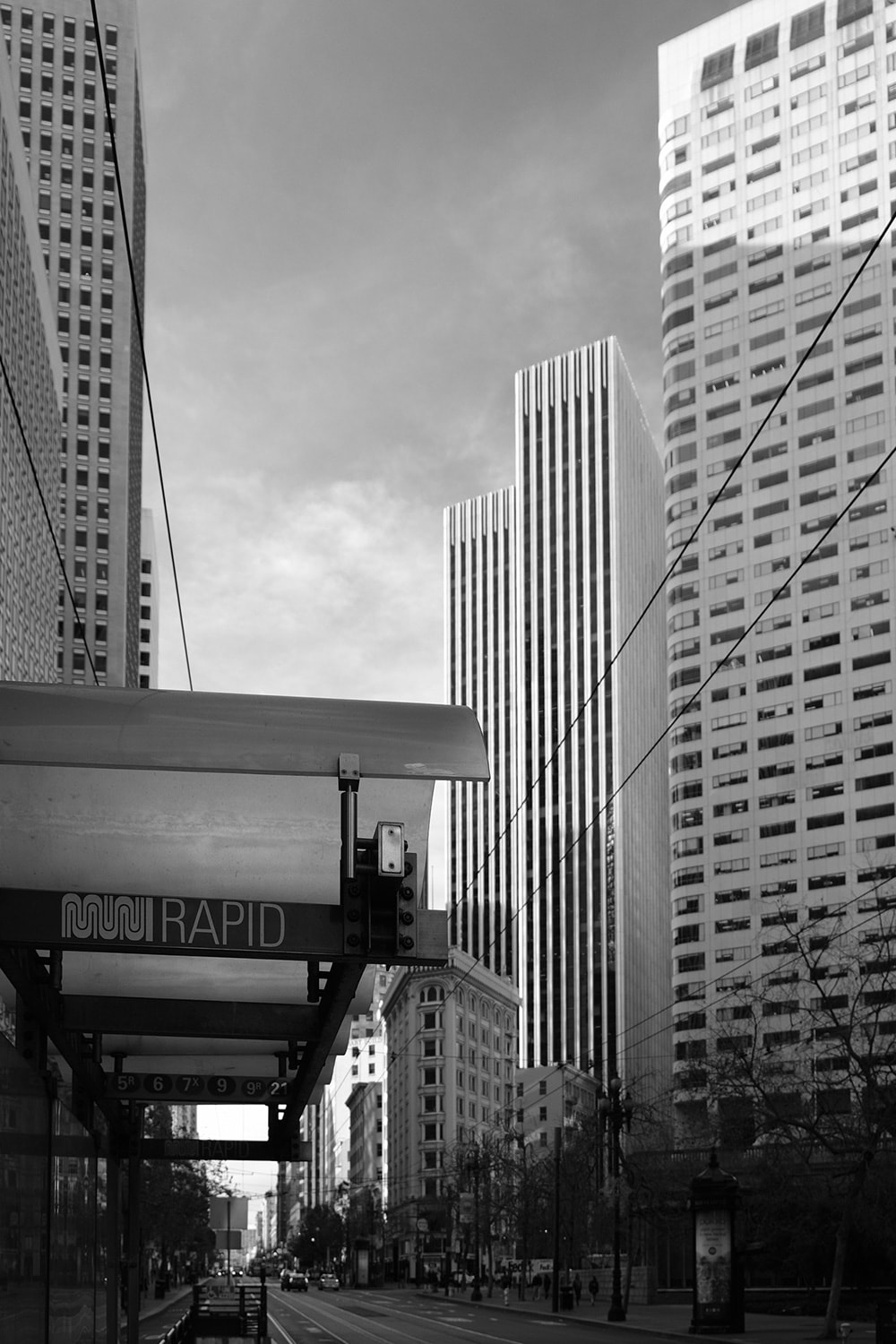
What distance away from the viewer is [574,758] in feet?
612

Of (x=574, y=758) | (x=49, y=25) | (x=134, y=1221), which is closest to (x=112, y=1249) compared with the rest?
(x=134, y=1221)

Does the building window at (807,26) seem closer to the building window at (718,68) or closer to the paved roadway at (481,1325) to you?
the building window at (718,68)

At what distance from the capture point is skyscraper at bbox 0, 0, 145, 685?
140750 mm

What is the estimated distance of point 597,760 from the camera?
184 meters

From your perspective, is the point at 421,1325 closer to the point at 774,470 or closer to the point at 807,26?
the point at 774,470

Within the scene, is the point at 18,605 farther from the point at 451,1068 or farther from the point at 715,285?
the point at 715,285

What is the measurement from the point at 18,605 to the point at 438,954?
9691 cm

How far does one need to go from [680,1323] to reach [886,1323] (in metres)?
22.9

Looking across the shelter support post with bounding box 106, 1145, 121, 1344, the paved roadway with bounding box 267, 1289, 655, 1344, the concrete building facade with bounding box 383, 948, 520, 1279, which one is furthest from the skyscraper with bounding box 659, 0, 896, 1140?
the shelter support post with bounding box 106, 1145, 121, 1344

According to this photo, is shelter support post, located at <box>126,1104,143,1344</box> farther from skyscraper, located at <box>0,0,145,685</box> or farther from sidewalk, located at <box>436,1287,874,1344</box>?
skyscraper, located at <box>0,0,145,685</box>

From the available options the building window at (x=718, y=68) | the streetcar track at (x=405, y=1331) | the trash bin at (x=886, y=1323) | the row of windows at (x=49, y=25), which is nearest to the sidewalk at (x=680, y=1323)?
the streetcar track at (x=405, y=1331)

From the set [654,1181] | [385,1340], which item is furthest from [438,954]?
[654,1181]

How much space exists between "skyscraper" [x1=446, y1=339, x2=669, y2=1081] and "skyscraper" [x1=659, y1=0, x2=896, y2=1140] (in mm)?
48566

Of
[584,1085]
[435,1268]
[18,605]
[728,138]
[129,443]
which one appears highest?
[728,138]
